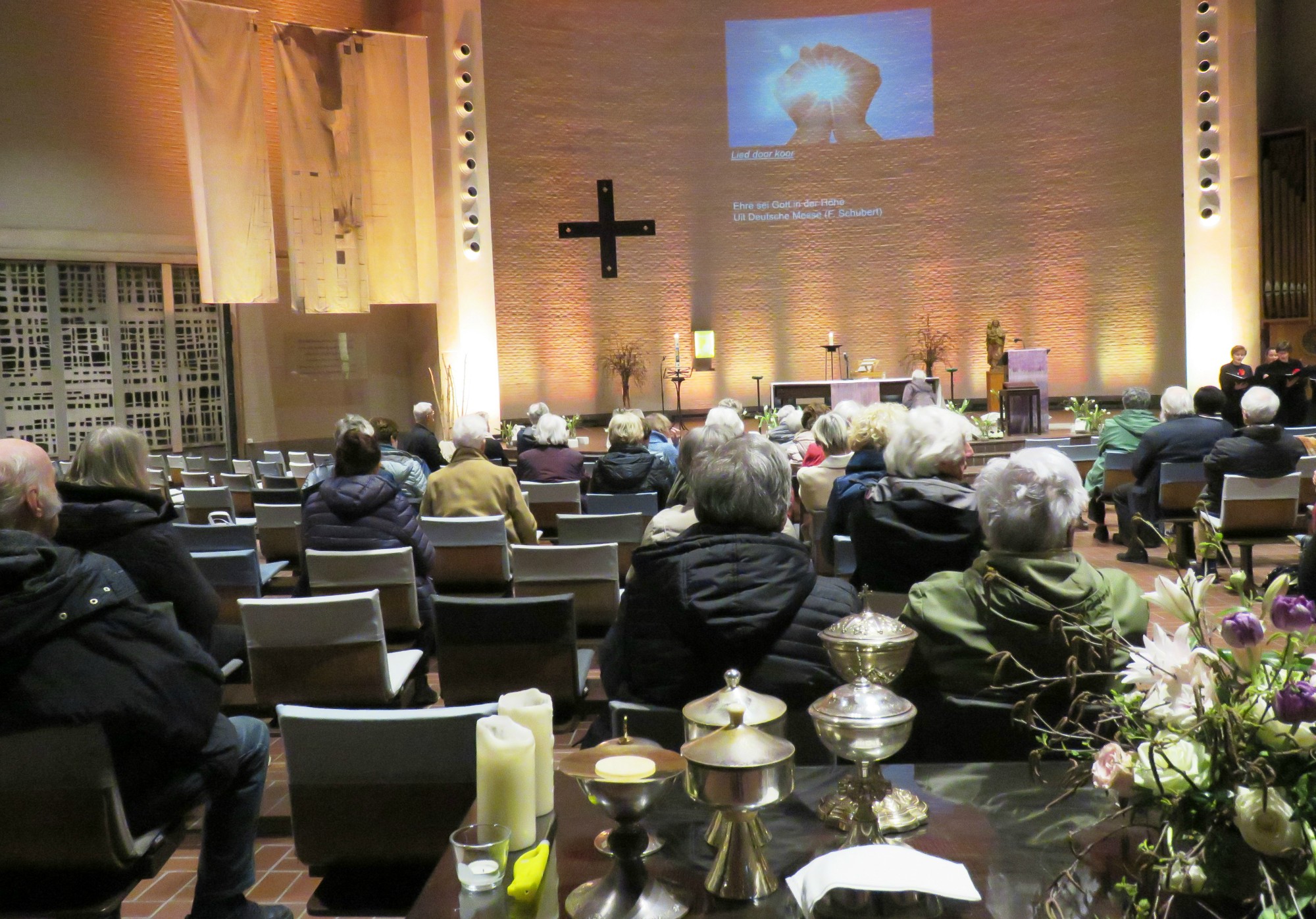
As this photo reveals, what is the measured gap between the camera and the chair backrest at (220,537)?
5254mm

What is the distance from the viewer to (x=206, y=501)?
7.18 metres

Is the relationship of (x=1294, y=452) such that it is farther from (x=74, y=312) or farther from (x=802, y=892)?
(x=74, y=312)

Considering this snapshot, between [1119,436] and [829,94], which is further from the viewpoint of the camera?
[829,94]

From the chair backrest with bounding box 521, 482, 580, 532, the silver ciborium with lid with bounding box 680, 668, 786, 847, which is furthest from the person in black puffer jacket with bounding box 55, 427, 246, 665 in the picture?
the chair backrest with bounding box 521, 482, 580, 532

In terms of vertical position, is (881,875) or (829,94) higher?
(829,94)

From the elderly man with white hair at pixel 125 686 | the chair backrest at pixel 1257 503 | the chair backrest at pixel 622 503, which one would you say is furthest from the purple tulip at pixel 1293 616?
the chair backrest at pixel 1257 503

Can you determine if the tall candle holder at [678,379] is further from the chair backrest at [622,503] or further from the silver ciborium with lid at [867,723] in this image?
the silver ciborium with lid at [867,723]

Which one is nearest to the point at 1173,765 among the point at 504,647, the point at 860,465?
the point at 504,647

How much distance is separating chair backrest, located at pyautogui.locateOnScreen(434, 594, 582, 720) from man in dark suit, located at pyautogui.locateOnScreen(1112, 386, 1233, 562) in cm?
440

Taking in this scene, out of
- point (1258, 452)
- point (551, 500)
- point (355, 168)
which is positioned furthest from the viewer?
point (355, 168)

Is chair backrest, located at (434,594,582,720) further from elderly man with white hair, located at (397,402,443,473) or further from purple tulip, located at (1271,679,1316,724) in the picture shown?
elderly man with white hair, located at (397,402,443,473)

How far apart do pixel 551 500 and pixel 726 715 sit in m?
5.41

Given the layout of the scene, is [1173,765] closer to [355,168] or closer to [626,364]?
[355,168]

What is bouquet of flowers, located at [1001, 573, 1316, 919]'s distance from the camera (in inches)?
45.7
